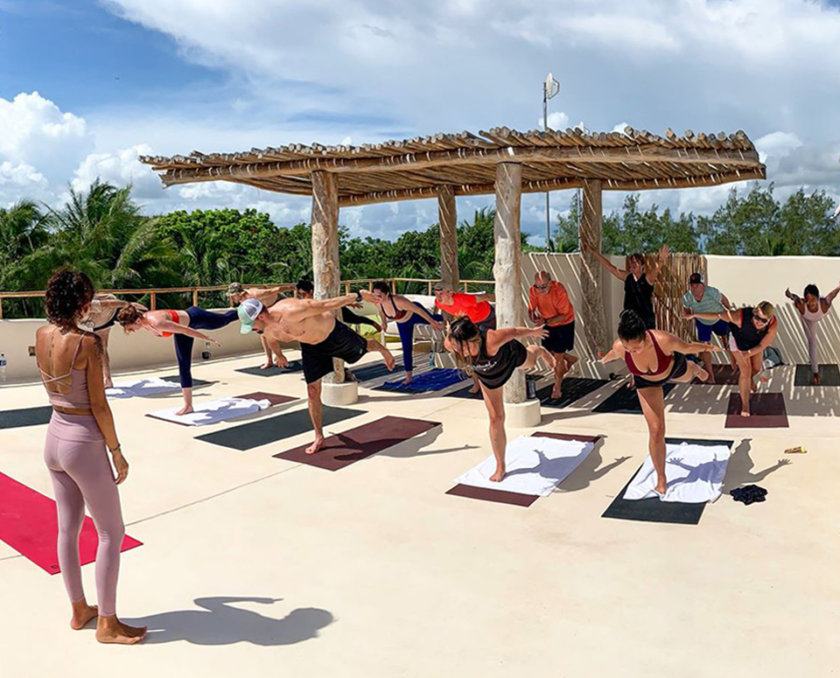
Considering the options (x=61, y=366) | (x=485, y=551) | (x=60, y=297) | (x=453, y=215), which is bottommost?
(x=485, y=551)

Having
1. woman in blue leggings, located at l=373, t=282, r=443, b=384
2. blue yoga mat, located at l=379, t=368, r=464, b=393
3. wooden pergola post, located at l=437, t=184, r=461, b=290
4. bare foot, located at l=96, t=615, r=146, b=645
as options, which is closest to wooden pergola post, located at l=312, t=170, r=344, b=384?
woman in blue leggings, located at l=373, t=282, r=443, b=384

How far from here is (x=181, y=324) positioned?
23.0 ft

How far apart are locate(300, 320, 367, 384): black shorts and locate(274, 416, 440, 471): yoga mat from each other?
650 millimetres

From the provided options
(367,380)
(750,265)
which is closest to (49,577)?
(367,380)

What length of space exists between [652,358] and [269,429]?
4.04 metres

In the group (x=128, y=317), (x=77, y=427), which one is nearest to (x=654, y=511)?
(x=77, y=427)

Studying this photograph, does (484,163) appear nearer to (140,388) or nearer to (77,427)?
(77,427)

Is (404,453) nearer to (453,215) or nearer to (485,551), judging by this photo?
(485,551)

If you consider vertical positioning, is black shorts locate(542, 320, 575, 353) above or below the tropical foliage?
below

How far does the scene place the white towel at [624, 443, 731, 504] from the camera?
15.9 feet

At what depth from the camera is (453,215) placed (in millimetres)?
10898

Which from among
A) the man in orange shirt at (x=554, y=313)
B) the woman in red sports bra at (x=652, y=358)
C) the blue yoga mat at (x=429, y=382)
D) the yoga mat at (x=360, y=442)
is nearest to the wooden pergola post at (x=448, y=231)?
the blue yoga mat at (x=429, y=382)

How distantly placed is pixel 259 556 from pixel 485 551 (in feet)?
4.30

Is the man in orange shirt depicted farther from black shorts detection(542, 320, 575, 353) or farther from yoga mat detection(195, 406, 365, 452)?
yoga mat detection(195, 406, 365, 452)
